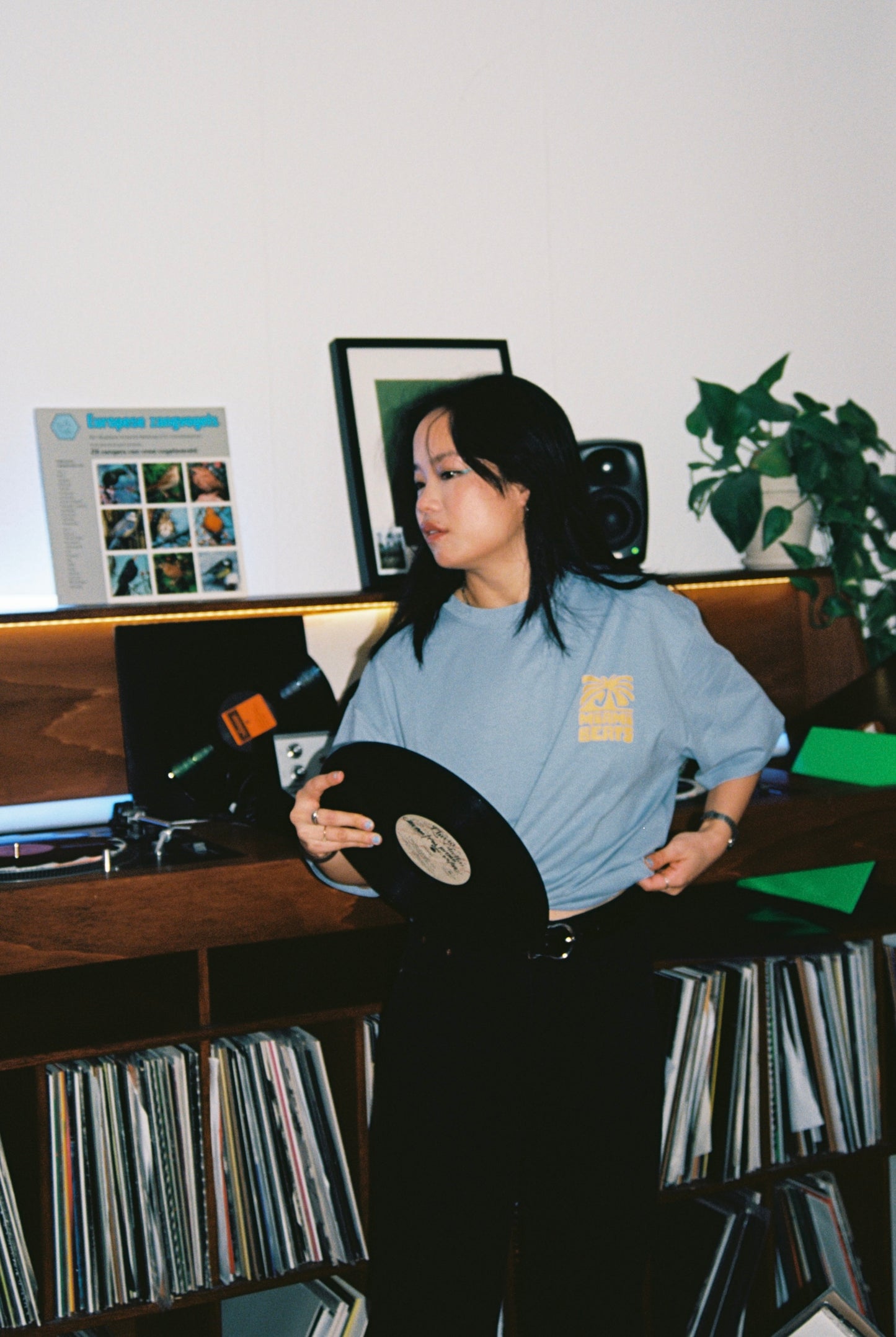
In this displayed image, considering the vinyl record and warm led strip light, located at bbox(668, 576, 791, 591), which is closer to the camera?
the vinyl record

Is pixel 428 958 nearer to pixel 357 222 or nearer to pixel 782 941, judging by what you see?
pixel 782 941

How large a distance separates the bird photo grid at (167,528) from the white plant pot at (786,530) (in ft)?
3.77

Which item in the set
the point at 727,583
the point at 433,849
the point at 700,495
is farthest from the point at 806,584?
the point at 433,849

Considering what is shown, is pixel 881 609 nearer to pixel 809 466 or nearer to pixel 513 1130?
pixel 809 466

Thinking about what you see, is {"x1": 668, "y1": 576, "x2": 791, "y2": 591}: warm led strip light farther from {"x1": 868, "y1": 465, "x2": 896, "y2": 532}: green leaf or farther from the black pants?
the black pants

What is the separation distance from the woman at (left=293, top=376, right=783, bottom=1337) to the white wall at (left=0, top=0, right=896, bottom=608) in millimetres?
904

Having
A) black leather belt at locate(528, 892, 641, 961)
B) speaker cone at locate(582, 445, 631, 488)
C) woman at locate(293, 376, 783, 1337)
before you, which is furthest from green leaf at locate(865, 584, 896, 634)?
black leather belt at locate(528, 892, 641, 961)

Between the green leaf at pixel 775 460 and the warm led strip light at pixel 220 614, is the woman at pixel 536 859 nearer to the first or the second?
the warm led strip light at pixel 220 614

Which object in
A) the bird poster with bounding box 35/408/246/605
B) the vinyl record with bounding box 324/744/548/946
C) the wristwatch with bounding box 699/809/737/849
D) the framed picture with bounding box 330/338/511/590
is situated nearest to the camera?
the vinyl record with bounding box 324/744/548/946

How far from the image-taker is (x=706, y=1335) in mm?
2078

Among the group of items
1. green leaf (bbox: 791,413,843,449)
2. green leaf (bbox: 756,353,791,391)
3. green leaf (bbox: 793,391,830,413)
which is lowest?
green leaf (bbox: 791,413,843,449)

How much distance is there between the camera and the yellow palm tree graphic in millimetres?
1458

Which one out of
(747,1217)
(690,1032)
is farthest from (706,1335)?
(690,1032)

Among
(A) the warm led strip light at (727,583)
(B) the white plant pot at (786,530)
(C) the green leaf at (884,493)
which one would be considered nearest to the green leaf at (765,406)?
(B) the white plant pot at (786,530)
